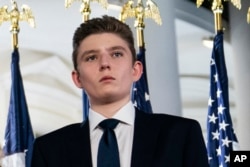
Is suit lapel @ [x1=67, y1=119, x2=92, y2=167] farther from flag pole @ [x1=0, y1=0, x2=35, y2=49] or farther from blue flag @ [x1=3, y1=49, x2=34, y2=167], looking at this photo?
flag pole @ [x1=0, y1=0, x2=35, y2=49]

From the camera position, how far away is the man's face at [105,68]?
147 centimetres

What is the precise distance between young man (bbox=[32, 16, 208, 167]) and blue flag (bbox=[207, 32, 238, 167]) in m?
3.56

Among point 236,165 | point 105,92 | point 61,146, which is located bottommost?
point 236,165

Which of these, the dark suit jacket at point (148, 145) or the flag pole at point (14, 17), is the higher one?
the flag pole at point (14, 17)

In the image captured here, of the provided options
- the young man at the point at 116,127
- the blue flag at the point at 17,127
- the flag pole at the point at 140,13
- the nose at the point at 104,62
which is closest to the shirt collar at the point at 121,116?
the young man at the point at 116,127

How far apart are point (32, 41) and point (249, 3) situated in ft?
7.40

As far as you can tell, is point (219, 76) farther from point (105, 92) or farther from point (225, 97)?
point (105, 92)

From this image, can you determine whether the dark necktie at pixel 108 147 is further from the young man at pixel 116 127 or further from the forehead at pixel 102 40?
the forehead at pixel 102 40

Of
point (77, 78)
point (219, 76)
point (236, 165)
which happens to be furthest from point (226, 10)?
point (77, 78)

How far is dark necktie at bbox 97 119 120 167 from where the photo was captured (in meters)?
1.44

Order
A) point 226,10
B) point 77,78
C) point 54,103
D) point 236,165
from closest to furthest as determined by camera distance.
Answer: point 77,78
point 236,165
point 54,103
point 226,10

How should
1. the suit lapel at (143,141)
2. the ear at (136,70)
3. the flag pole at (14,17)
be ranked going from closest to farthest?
1. the suit lapel at (143,141)
2. the ear at (136,70)
3. the flag pole at (14,17)

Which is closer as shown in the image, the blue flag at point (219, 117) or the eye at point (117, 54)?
the eye at point (117, 54)

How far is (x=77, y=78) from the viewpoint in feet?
5.15
